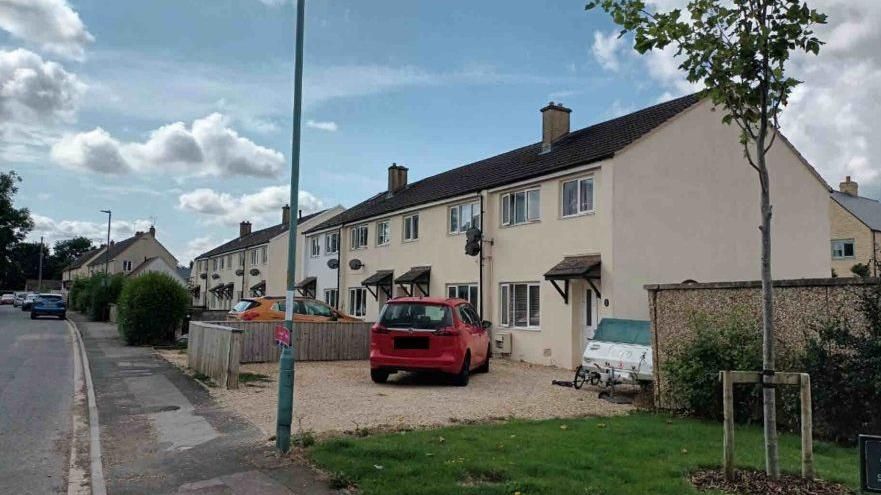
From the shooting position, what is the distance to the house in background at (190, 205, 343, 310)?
1817 inches

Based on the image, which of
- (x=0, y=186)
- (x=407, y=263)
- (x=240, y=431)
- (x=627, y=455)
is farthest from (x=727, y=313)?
(x=0, y=186)

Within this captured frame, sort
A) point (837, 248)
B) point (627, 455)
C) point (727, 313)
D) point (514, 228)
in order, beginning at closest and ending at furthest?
point (627, 455) < point (727, 313) < point (514, 228) < point (837, 248)

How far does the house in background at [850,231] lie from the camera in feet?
130

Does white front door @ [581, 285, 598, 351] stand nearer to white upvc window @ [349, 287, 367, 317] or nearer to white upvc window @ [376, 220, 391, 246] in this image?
white upvc window @ [376, 220, 391, 246]

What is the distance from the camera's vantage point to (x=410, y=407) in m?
10.5

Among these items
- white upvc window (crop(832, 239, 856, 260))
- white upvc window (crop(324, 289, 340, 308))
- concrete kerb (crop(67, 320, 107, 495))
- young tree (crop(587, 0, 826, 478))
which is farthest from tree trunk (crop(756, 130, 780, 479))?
white upvc window (crop(832, 239, 856, 260))

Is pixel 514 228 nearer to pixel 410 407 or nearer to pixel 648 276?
pixel 648 276

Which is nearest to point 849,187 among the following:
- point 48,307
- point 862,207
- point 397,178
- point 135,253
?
point 862,207

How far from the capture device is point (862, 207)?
143 ft

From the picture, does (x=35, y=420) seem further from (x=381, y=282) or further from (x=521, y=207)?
(x=381, y=282)

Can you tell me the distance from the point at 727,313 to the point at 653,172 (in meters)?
8.67

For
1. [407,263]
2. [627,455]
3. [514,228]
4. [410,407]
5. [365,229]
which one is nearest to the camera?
[627,455]

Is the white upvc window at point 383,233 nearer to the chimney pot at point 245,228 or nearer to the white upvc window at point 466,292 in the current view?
the white upvc window at point 466,292

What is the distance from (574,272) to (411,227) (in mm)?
11064
